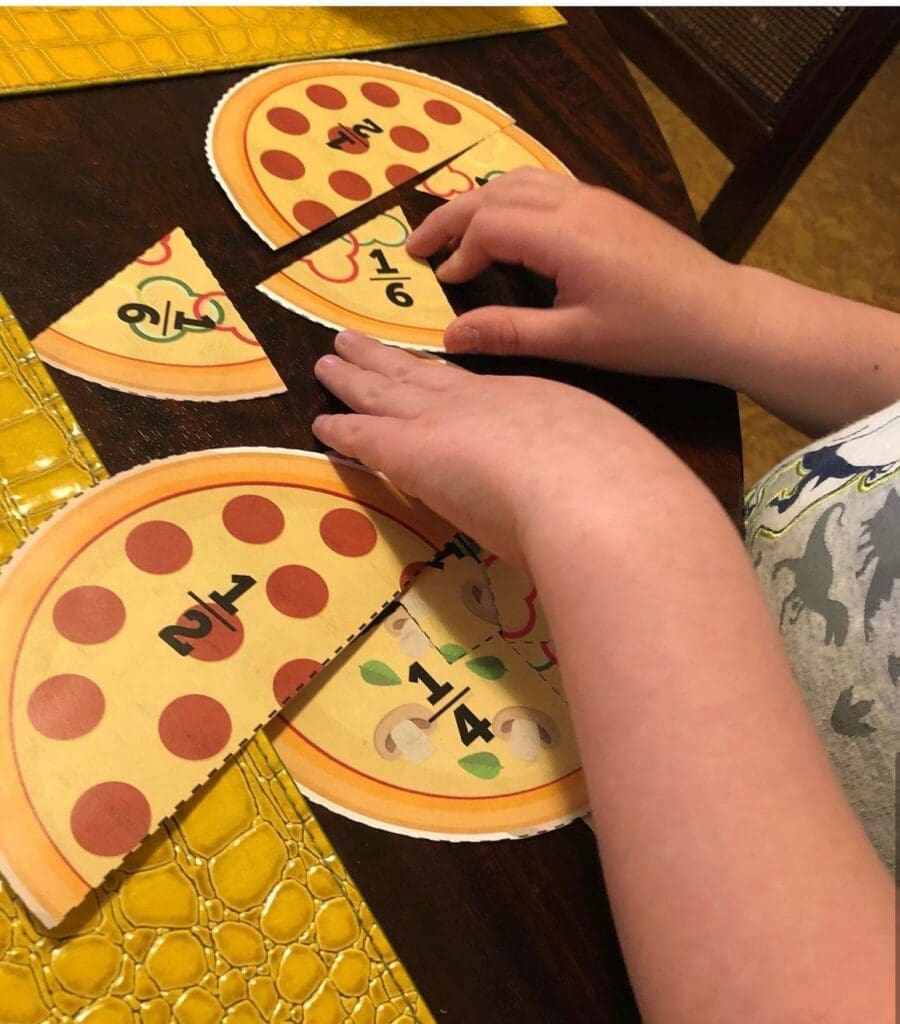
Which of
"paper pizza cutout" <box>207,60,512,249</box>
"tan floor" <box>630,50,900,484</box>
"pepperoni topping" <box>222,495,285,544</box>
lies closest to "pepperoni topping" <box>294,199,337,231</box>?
"paper pizza cutout" <box>207,60,512,249</box>

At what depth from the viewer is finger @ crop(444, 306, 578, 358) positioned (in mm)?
517

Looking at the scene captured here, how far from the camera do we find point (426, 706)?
400 mm

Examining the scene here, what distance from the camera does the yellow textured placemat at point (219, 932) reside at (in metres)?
0.30

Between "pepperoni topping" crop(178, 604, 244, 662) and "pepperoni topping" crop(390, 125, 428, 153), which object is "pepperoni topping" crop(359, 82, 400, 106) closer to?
"pepperoni topping" crop(390, 125, 428, 153)

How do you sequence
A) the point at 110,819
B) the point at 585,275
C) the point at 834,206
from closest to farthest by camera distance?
the point at 110,819 → the point at 585,275 → the point at 834,206

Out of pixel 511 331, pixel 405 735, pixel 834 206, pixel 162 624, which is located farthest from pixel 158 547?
pixel 834 206

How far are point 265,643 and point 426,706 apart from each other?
0.26 ft

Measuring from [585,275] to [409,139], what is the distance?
7.1 inches

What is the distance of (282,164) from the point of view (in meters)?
0.55

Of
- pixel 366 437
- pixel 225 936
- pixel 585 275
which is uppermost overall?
pixel 585 275

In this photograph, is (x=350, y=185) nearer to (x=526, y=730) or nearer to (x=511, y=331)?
(x=511, y=331)

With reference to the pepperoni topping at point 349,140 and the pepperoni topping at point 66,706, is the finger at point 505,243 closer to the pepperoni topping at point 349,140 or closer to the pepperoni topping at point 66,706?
the pepperoni topping at point 349,140

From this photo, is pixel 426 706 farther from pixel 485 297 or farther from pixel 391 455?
pixel 485 297

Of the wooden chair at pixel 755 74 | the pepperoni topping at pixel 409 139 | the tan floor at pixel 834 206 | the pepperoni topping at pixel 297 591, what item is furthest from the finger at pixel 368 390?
the tan floor at pixel 834 206
